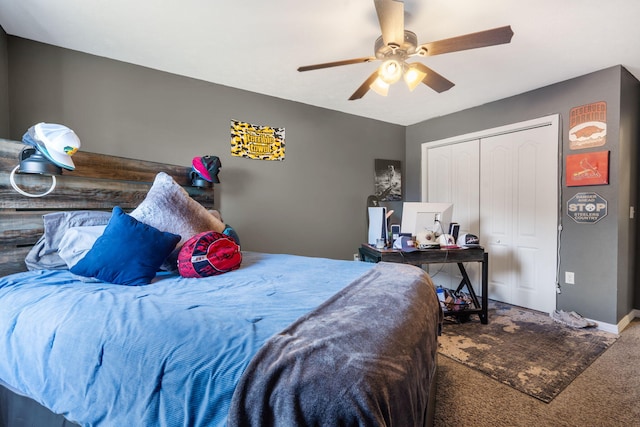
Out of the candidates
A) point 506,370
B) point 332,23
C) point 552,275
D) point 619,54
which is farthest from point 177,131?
point 552,275

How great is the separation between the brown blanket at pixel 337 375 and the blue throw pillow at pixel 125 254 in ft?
3.43

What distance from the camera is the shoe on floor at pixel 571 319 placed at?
2.69m

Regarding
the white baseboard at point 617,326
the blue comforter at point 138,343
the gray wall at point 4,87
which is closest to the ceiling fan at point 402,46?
the blue comforter at point 138,343

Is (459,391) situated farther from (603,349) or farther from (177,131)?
(177,131)

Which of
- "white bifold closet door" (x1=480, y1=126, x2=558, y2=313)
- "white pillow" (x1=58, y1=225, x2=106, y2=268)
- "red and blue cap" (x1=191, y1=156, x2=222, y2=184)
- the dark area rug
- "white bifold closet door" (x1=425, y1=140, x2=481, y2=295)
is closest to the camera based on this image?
"white pillow" (x1=58, y1=225, x2=106, y2=268)

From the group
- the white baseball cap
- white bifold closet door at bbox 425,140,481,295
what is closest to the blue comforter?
the white baseball cap

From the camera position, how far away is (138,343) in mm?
827

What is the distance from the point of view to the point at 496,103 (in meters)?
3.41

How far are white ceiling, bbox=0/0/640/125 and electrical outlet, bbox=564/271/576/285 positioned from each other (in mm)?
1941

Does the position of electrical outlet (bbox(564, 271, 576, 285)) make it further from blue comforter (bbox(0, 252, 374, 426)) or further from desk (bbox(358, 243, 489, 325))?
blue comforter (bbox(0, 252, 374, 426))

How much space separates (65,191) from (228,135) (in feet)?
4.87

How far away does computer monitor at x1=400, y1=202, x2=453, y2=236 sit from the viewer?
9.23 feet

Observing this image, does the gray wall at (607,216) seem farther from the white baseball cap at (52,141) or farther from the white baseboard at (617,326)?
the white baseball cap at (52,141)

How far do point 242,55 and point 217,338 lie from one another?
2.33m
